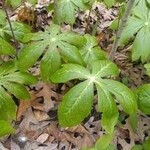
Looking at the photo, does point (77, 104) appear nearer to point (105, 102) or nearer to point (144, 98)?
point (105, 102)

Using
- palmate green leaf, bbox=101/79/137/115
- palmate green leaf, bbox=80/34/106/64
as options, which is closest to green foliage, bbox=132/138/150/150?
palmate green leaf, bbox=101/79/137/115

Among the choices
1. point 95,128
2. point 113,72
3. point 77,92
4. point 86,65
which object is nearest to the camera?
point 77,92

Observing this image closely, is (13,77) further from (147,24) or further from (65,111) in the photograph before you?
(147,24)

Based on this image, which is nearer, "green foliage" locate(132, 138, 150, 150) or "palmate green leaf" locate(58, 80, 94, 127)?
"palmate green leaf" locate(58, 80, 94, 127)

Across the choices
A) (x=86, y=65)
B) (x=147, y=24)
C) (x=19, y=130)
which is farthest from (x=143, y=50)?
(x=19, y=130)

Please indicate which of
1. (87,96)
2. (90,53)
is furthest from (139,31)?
(87,96)

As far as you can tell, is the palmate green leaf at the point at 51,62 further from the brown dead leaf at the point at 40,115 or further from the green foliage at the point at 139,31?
the green foliage at the point at 139,31

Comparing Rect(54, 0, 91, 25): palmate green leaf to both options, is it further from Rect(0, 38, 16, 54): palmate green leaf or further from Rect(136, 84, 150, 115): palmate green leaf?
Rect(136, 84, 150, 115): palmate green leaf
